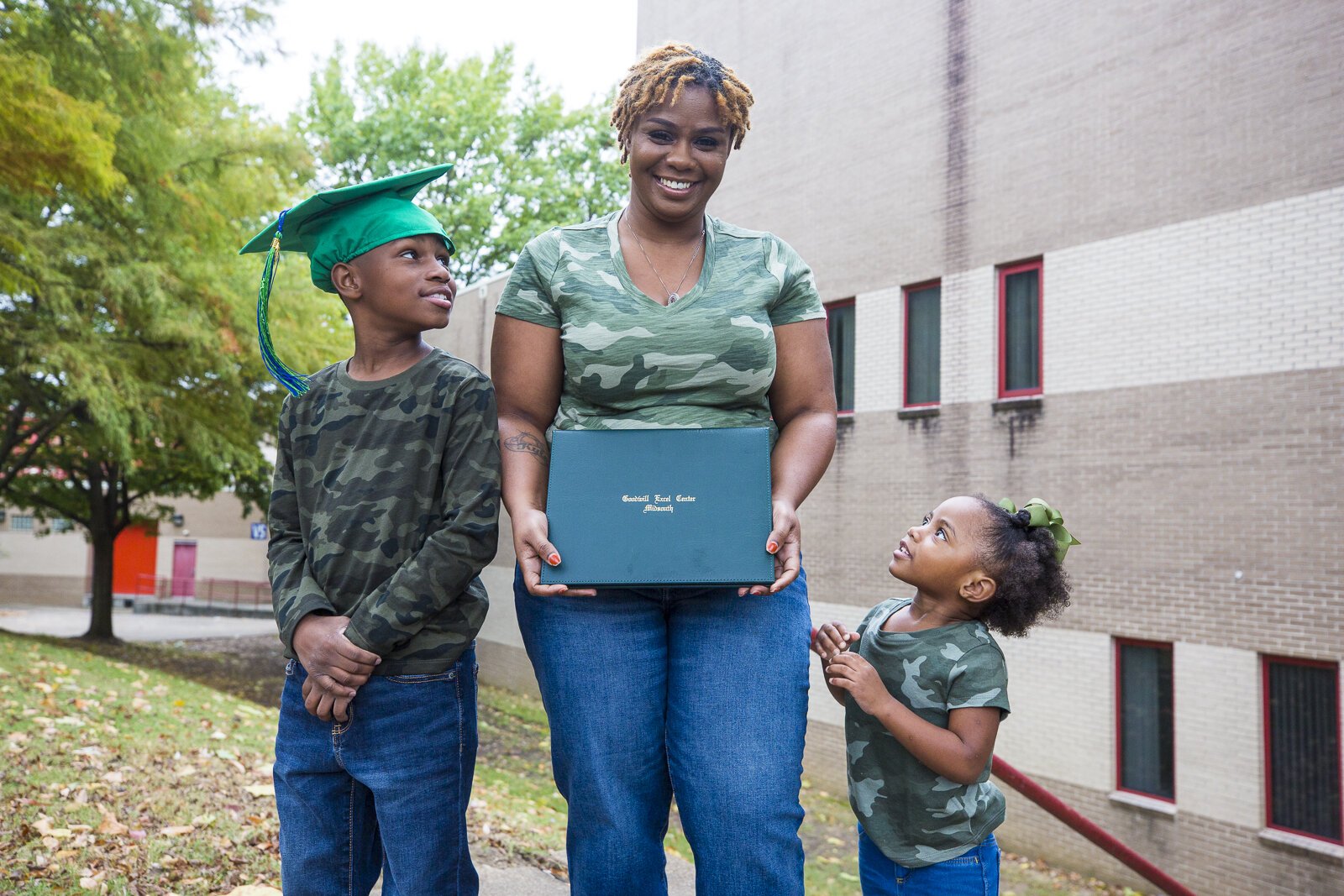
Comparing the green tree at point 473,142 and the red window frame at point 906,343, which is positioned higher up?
the green tree at point 473,142

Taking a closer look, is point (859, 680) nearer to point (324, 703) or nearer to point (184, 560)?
point (324, 703)

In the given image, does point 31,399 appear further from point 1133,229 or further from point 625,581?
point 625,581

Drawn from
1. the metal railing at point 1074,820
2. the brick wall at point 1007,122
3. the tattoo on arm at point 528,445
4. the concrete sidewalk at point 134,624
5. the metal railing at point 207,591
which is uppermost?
the brick wall at point 1007,122

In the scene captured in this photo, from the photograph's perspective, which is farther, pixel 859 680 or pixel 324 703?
pixel 859 680

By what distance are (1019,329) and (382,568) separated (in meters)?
11.0

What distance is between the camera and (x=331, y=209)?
261cm

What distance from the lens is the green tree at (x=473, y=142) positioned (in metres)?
29.2

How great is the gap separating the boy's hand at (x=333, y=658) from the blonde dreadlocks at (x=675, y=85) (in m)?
1.28

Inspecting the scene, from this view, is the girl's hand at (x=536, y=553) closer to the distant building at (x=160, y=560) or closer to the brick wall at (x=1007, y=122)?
the brick wall at (x=1007, y=122)

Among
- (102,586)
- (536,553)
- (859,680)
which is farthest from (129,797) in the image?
(102,586)

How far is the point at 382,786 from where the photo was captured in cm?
235

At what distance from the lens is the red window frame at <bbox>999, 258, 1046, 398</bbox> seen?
38.9ft

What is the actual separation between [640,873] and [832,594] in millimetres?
12117

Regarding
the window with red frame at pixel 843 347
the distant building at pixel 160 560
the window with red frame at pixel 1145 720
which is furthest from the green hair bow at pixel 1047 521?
the distant building at pixel 160 560
